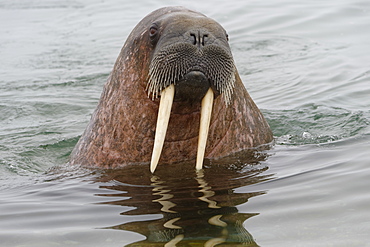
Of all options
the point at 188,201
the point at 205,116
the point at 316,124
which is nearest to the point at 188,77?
the point at 205,116

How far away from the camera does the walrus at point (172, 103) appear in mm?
6031

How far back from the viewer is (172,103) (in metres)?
6.44

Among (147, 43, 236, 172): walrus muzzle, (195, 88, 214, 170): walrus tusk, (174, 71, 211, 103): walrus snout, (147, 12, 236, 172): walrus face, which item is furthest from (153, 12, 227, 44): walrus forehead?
(195, 88, 214, 170): walrus tusk

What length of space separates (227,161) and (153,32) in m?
1.52

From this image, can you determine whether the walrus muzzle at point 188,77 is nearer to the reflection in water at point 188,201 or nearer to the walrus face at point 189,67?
the walrus face at point 189,67

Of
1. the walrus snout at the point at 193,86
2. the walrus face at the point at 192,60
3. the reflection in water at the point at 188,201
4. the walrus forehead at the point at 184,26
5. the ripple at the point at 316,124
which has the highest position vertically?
the walrus forehead at the point at 184,26

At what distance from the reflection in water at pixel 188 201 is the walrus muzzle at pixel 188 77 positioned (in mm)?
280

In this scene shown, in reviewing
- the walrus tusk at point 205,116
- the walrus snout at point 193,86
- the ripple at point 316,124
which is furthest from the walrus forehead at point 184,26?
the ripple at point 316,124

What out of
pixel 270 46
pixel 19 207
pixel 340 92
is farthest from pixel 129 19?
pixel 19 207

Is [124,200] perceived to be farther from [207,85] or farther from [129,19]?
[129,19]

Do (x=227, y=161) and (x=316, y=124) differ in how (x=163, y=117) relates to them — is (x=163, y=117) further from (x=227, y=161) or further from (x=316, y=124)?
(x=316, y=124)

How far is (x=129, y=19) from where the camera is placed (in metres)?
20.6

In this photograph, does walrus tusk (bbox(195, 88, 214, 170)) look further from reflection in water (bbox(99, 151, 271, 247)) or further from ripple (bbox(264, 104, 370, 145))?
ripple (bbox(264, 104, 370, 145))

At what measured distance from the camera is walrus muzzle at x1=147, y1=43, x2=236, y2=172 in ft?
19.6
